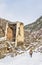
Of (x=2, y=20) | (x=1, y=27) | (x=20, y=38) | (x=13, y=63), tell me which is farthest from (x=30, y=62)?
(x=2, y=20)

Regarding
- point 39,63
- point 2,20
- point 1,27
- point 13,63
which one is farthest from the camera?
point 2,20

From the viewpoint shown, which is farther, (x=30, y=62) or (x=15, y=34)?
(x=15, y=34)

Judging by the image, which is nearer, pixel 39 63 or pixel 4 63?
pixel 39 63

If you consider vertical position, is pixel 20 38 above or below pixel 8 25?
below

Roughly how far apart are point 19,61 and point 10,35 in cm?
981

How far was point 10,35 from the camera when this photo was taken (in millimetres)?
14586

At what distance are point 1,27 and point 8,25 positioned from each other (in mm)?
2967

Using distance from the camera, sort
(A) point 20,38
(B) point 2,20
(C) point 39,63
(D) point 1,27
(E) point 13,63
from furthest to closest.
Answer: (B) point 2,20, (D) point 1,27, (A) point 20,38, (E) point 13,63, (C) point 39,63

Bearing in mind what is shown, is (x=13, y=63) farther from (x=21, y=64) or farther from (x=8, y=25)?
(x=8, y=25)

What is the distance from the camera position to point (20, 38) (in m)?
14.1

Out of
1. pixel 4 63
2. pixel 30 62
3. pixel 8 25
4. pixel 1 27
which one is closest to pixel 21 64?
pixel 30 62

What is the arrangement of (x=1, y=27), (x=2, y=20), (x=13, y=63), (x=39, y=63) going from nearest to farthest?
(x=39, y=63), (x=13, y=63), (x=1, y=27), (x=2, y=20)

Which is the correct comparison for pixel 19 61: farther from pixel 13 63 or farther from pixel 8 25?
pixel 8 25

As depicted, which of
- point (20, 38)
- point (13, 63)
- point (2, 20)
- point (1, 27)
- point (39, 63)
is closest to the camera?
point (39, 63)
